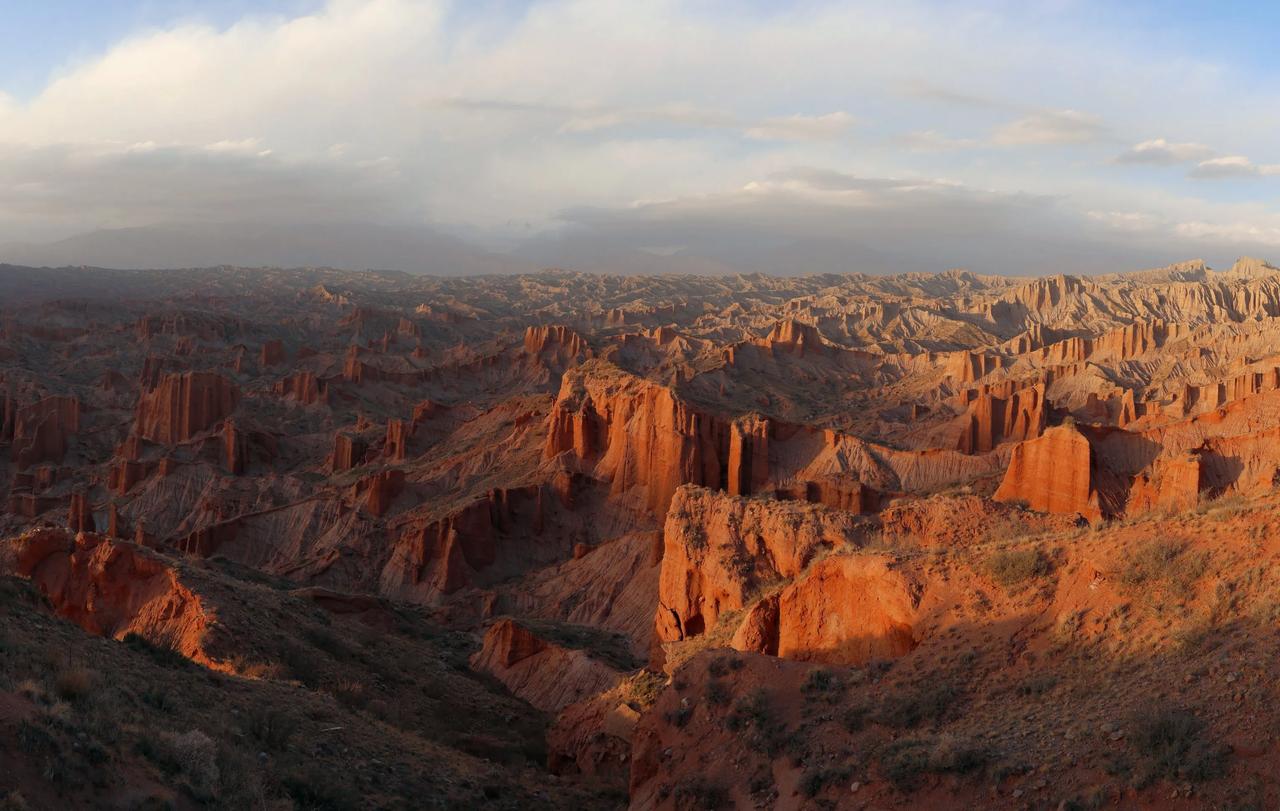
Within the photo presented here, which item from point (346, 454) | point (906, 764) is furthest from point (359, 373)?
point (906, 764)

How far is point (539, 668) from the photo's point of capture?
29953 mm

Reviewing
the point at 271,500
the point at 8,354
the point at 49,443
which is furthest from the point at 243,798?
the point at 8,354

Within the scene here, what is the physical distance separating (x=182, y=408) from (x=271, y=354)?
117 feet

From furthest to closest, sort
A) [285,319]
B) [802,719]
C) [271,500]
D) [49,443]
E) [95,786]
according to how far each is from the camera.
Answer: [285,319] < [49,443] < [271,500] < [802,719] < [95,786]

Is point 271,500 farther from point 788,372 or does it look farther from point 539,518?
point 788,372

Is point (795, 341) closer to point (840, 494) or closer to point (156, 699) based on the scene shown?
point (840, 494)

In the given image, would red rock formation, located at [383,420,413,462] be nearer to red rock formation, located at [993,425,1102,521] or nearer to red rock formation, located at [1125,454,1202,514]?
red rock formation, located at [993,425,1102,521]

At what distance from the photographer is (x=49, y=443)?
2958 inches

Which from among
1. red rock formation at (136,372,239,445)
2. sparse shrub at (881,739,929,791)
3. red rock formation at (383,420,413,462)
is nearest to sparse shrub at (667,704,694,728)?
sparse shrub at (881,739,929,791)

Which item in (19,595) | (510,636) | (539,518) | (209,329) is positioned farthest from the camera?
(209,329)

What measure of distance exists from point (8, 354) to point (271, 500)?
69474 mm

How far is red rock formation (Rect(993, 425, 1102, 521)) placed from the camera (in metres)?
41.3

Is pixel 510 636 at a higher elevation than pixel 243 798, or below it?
below

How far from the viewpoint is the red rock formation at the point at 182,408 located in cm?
8150
